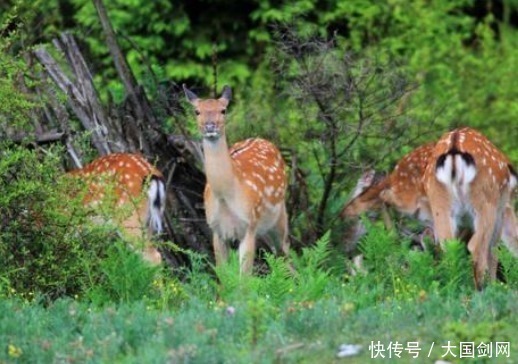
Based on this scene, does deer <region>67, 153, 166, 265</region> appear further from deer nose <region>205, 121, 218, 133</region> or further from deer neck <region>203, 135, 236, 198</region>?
deer nose <region>205, 121, 218, 133</region>

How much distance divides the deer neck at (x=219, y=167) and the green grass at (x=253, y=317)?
1.59 meters

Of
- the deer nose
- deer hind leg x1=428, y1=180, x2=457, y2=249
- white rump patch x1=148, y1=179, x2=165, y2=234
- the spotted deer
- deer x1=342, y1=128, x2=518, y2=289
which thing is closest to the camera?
deer x1=342, y1=128, x2=518, y2=289

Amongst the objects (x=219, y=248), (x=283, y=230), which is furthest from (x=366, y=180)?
(x=219, y=248)

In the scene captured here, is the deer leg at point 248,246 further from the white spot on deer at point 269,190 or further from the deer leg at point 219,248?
the white spot on deer at point 269,190

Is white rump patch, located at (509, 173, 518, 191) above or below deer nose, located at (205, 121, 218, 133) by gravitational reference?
below

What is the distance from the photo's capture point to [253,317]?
741cm

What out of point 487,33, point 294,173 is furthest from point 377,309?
point 487,33

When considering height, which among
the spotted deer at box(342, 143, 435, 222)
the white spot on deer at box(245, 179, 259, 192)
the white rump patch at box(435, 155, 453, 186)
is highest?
the white rump patch at box(435, 155, 453, 186)

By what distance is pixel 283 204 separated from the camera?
11867 mm

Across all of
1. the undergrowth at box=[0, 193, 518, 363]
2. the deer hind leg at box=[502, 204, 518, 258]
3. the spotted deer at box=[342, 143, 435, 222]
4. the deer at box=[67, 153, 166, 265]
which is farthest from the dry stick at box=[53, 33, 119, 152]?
the deer hind leg at box=[502, 204, 518, 258]

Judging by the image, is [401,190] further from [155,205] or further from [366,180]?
[155,205]

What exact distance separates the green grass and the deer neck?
1.59m

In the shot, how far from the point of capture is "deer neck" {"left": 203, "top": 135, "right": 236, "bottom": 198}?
35.9 feet

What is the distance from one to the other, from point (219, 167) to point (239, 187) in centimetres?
34
